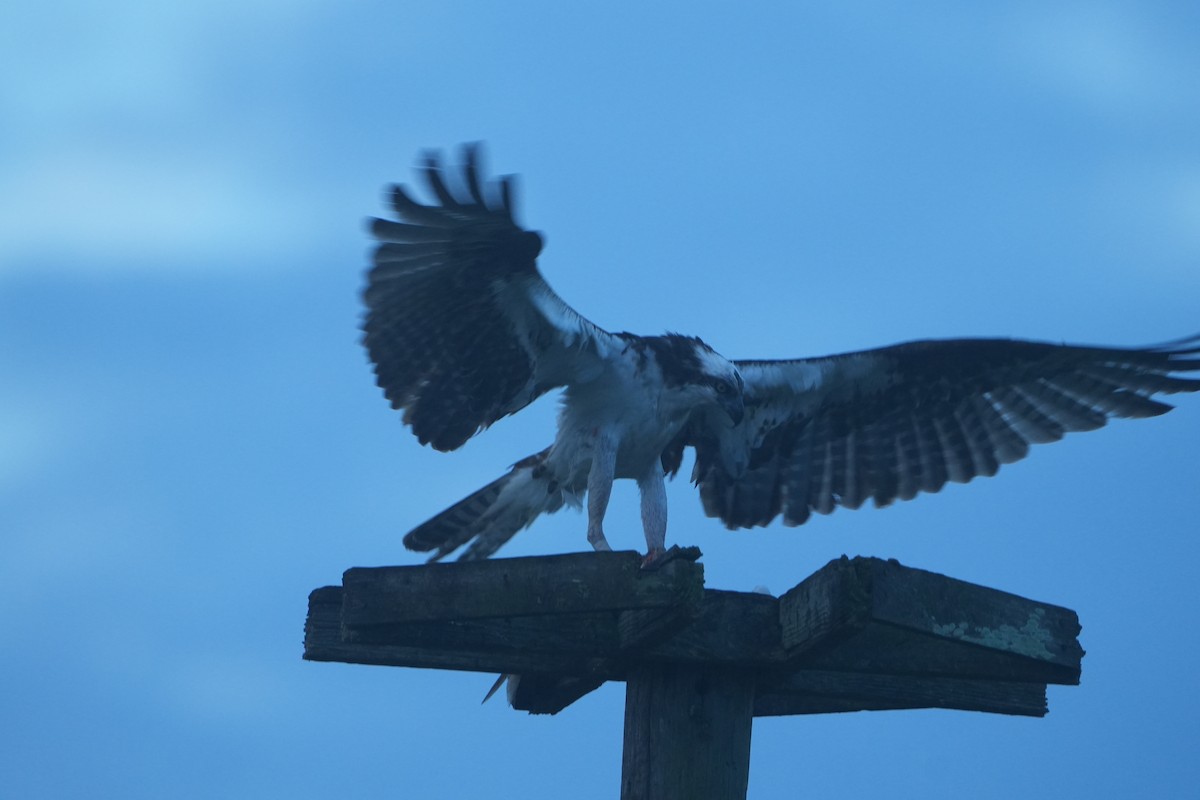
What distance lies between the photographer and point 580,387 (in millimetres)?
6852

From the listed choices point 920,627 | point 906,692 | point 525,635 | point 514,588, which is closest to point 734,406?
point 906,692

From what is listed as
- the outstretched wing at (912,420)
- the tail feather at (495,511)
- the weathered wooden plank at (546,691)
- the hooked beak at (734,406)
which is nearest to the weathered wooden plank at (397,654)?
the weathered wooden plank at (546,691)

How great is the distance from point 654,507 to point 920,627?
2.94m

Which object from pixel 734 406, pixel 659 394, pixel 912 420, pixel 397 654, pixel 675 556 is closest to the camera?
pixel 675 556

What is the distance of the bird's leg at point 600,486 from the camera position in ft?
21.5

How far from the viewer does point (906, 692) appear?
4977mm

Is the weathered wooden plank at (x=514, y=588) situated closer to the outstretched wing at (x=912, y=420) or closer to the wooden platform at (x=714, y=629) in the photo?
the wooden platform at (x=714, y=629)

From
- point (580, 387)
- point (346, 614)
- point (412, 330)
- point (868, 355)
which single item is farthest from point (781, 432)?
point (346, 614)

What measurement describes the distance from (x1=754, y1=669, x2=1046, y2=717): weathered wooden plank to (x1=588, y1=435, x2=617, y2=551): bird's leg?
1509 millimetres

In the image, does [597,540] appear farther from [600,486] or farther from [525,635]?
[525,635]

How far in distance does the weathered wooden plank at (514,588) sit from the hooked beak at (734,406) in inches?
115

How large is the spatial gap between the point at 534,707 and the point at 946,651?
1.70m

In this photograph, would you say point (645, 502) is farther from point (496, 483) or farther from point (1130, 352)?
point (1130, 352)

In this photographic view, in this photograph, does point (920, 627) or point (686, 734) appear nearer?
point (920, 627)
